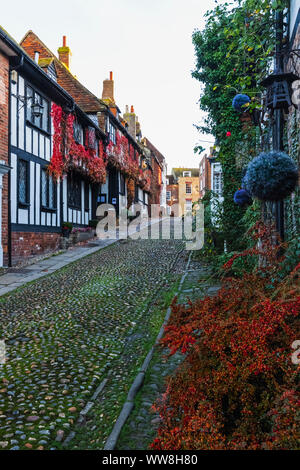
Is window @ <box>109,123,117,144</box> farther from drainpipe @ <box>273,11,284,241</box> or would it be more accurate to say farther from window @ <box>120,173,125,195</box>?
drainpipe @ <box>273,11,284,241</box>

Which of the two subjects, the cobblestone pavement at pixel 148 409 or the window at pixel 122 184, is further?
the window at pixel 122 184

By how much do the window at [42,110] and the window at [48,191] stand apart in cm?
162

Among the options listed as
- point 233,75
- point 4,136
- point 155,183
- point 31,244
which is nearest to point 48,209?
point 31,244

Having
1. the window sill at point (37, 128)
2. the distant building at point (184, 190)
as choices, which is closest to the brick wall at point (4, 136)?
the window sill at point (37, 128)

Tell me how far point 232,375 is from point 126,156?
79.8 feet

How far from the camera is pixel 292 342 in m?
2.45

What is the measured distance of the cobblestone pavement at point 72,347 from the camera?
294 centimetres

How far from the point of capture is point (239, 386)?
2332 mm

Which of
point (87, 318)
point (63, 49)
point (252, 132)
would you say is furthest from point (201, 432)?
point (63, 49)

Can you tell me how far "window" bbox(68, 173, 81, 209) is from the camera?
15.8 m

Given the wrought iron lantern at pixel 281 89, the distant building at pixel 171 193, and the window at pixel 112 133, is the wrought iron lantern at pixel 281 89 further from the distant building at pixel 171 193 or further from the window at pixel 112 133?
the distant building at pixel 171 193

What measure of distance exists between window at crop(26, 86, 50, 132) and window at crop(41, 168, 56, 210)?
162cm

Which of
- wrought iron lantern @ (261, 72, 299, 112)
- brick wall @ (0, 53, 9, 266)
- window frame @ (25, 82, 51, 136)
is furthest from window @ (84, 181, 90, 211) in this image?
wrought iron lantern @ (261, 72, 299, 112)

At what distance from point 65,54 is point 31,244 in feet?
47.8
